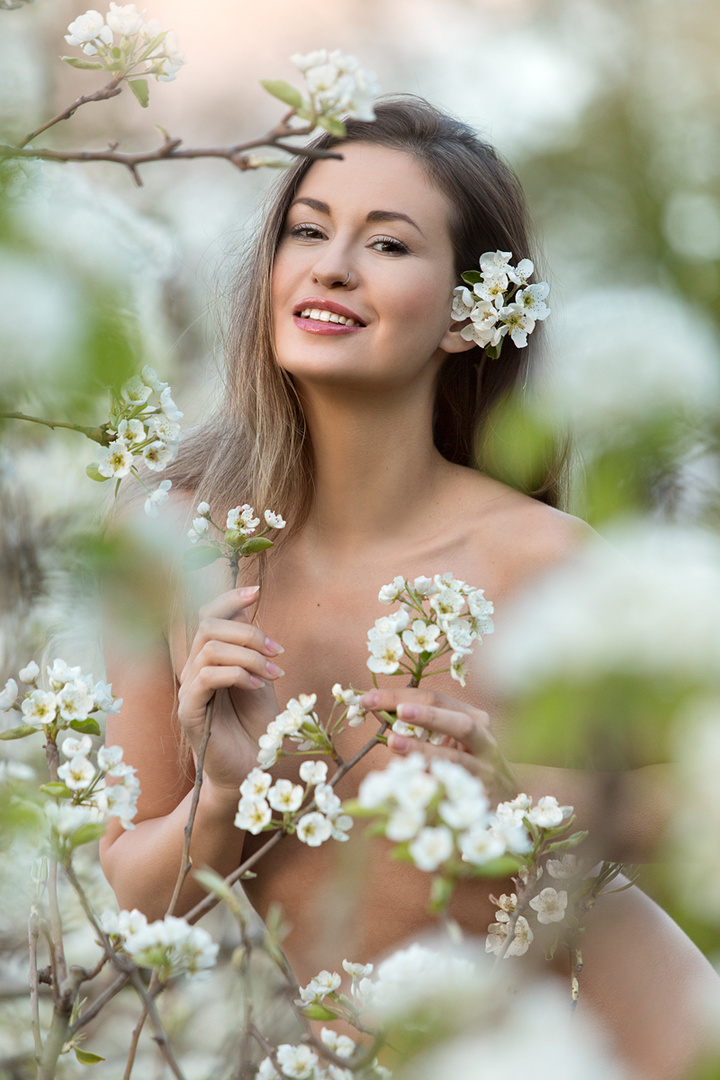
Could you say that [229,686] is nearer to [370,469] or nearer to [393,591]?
[393,591]

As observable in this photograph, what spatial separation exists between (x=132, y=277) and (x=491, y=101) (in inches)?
104

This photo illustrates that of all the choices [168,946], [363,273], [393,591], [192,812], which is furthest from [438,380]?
[168,946]

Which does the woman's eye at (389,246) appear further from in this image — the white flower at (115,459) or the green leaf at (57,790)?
the green leaf at (57,790)

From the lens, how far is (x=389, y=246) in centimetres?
166

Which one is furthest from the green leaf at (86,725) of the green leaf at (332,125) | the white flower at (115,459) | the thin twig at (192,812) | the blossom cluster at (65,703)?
the green leaf at (332,125)

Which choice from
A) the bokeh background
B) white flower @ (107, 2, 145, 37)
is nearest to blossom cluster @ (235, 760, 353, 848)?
the bokeh background

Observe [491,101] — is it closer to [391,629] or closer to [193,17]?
[193,17]

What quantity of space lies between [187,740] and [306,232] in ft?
2.56

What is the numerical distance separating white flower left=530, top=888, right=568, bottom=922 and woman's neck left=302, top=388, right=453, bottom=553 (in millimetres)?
679

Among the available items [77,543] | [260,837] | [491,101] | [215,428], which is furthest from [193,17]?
[77,543]

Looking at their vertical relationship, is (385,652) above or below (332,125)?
below

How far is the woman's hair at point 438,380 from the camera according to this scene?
1.78 metres

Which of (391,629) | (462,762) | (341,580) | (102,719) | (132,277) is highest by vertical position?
(132,277)

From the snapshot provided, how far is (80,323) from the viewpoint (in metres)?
0.38
